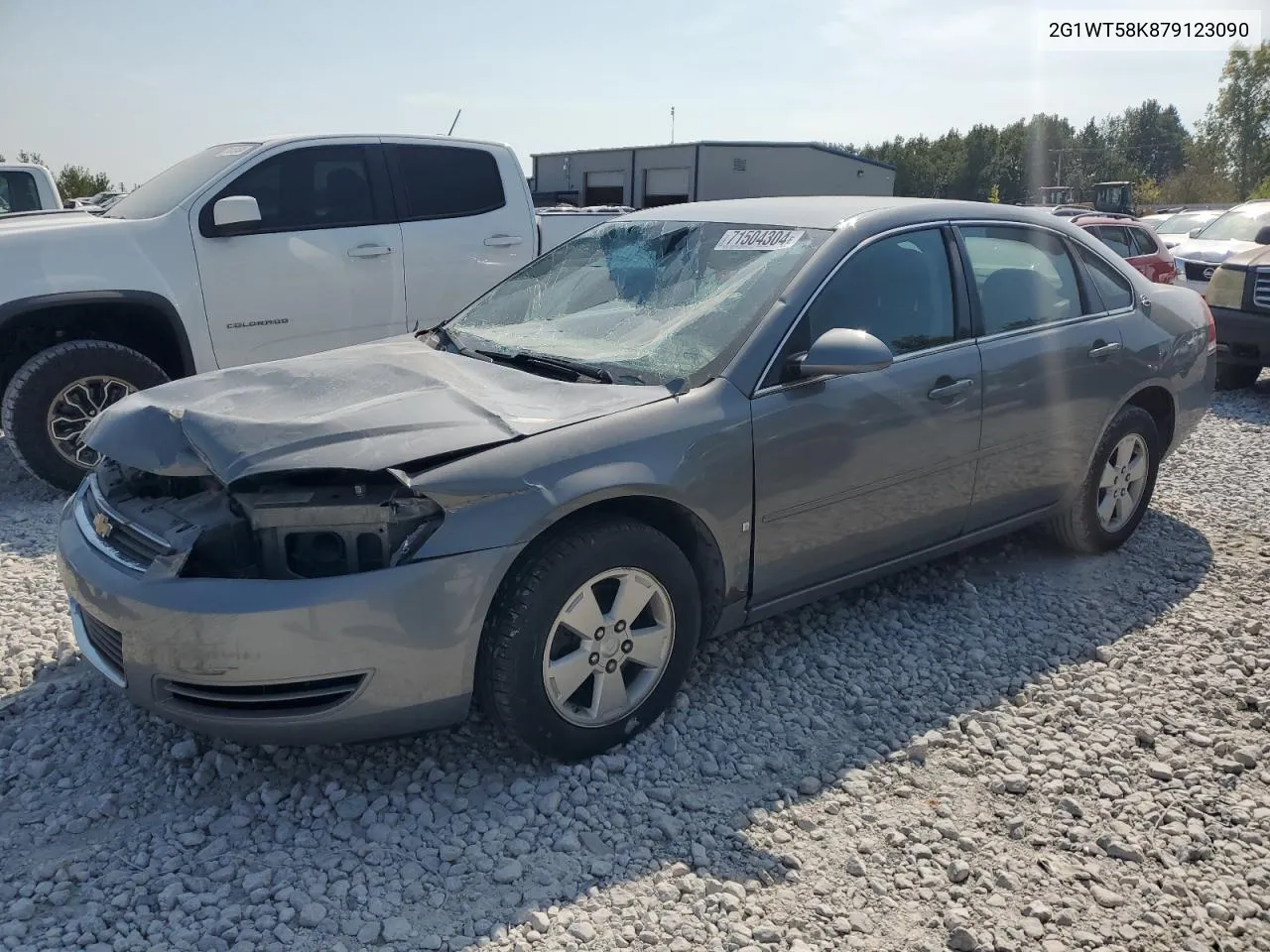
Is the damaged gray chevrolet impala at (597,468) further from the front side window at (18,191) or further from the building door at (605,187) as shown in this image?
the building door at (605,187)

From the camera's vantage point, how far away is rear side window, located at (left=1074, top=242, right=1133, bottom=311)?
462 cm

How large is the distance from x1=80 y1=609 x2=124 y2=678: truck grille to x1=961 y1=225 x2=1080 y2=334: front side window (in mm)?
3317

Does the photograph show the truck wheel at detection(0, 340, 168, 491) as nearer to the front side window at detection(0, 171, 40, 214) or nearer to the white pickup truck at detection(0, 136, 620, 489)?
the white pickup truck at detection(0, 136, 620, 489)

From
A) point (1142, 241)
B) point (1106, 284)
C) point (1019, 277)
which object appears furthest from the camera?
point (1142, 241)

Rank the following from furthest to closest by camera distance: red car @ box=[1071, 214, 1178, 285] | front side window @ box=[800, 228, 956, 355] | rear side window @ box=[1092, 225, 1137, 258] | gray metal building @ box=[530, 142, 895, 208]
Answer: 1. gray metal building @ box=[530, 142, 895, 208]
2. rear side window @ box=[1092, 225, 1137, 258]
3. red car @ box=[1071, 214, 1178, 285]
4. front side window @ box=[800, 228, 956, 355]

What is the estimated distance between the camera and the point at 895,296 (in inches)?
151

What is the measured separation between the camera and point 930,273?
156 inches

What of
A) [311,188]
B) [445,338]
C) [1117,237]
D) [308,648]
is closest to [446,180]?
[311,188]

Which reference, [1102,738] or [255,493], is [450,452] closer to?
[255,493]

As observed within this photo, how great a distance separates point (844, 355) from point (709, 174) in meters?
29.4

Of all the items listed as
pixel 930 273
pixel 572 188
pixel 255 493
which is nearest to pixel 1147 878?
pixel 930 273

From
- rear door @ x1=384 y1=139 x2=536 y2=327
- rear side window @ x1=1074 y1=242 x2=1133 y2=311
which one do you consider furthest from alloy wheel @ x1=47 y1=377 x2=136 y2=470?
rear side window @ x1=1074 y1=242 x2=1133 y2=311

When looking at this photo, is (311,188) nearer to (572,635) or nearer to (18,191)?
(572,635)

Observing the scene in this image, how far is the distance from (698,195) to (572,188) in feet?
19.7
